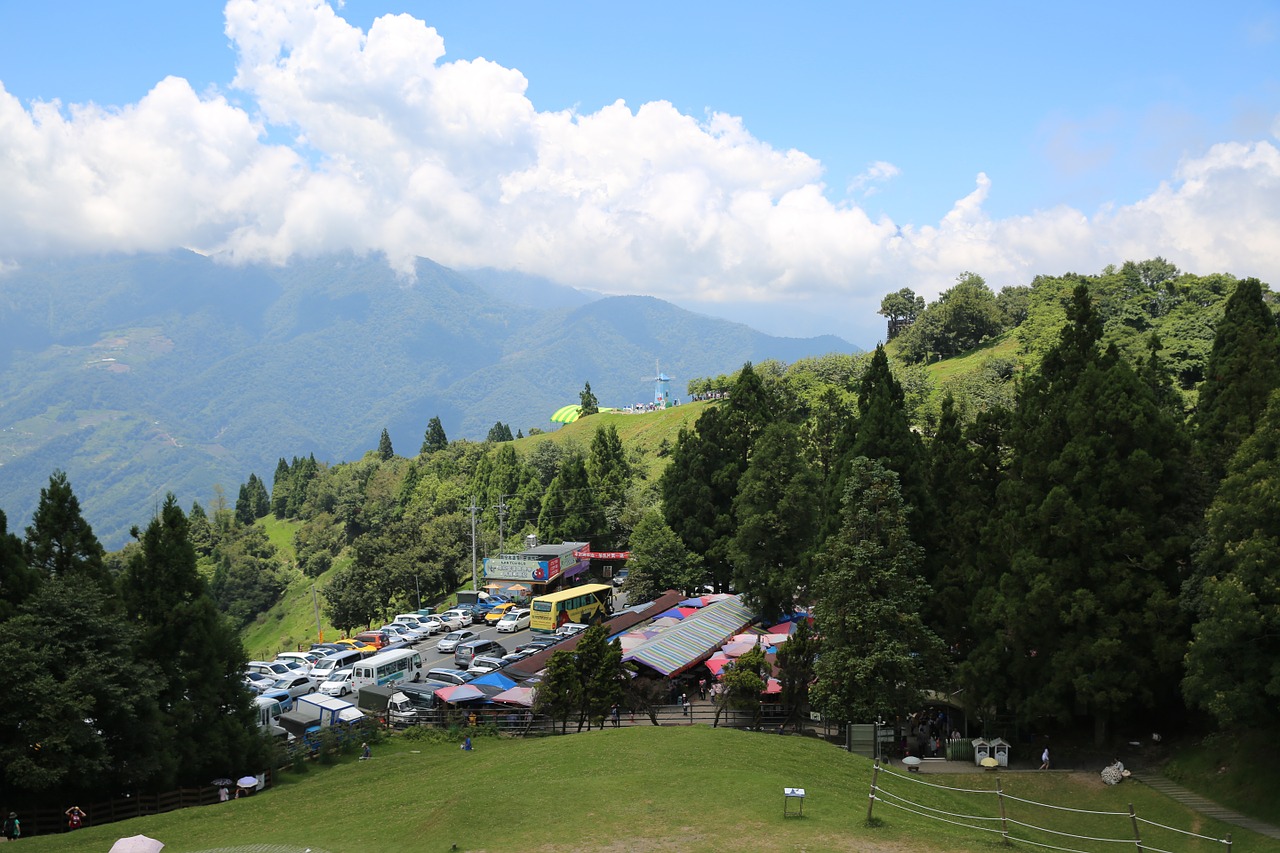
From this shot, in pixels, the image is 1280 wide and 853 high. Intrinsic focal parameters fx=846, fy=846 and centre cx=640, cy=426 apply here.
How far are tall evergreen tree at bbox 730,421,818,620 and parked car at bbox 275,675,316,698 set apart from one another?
21.8m

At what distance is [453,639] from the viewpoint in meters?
49.1

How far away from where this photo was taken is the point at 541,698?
102ft

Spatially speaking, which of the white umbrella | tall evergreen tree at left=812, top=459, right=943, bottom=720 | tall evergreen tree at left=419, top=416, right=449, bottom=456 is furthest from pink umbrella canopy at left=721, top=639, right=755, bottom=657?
tall evergreen tree at left=419, top=416, right=449, bottom=456

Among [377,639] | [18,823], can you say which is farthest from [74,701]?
[377,639]

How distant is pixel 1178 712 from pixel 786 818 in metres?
18.3

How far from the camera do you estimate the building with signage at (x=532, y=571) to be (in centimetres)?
6147

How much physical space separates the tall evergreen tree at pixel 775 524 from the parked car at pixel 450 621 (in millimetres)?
20513

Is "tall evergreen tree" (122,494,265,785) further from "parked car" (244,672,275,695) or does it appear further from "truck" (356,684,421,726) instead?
"parked car" (244,672,275,695)

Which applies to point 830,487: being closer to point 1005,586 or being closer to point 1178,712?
point 1005,586

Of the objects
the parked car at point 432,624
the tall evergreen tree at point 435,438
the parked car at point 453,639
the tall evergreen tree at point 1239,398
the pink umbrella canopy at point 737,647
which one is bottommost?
the parked car at point 432,624

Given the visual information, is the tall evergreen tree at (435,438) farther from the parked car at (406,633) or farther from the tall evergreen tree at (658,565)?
the tall evergreen tree at (658,565)

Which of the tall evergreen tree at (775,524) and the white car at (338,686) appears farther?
the tall evergreen tree at (775,524)

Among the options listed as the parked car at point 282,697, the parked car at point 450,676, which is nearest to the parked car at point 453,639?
the parked car at point 450,676

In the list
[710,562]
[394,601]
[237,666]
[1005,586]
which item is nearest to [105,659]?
[237,666]
